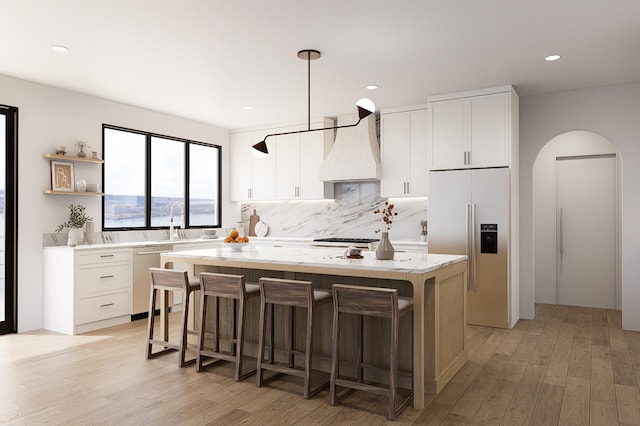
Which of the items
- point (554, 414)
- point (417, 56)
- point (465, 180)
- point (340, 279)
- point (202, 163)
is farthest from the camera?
point (202, 163)

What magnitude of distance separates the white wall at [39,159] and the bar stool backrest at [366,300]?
11.9 feet

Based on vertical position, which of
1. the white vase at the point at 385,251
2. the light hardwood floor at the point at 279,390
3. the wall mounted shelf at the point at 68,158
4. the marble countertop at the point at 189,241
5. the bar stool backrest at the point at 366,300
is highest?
the wall mounted shelf at the point at 68,158

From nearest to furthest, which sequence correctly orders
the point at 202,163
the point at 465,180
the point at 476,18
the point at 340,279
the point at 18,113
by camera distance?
1. the point at 476,18
2. the point at 340,279
3. the point at 18,113
4. the point at 465,180
5. the point at 202,163

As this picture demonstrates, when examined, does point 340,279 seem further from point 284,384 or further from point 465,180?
point 465,180

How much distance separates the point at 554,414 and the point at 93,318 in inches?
171

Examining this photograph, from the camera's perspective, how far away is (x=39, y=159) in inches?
197

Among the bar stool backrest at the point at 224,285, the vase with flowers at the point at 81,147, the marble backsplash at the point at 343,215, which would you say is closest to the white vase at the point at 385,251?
the bar stool backrest at the point at 224,285

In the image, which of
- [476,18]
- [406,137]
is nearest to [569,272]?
[406,137]

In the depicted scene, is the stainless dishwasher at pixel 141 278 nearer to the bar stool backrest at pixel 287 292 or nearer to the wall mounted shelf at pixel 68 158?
the wall mounted shelf at pixel 68 158

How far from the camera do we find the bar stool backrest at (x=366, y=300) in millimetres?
2871

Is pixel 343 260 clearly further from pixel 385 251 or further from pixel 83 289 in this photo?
pixel 83 289

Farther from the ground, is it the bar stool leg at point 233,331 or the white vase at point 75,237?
the white vase at point 75,237

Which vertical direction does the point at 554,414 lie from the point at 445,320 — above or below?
below

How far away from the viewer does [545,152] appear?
21.1ft
